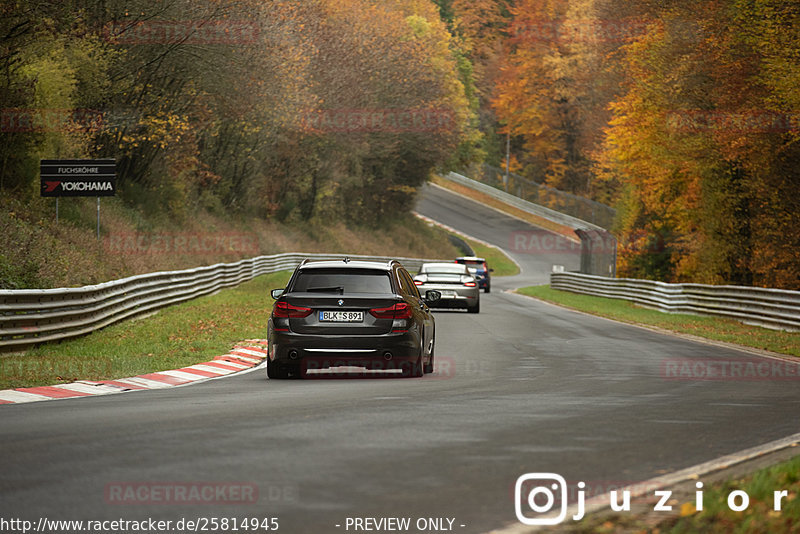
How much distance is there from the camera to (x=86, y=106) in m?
34.2

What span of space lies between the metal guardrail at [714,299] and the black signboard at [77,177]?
16656 mm

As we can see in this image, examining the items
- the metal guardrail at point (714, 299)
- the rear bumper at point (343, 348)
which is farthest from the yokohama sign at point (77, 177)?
the metal guardrail at point (714, 299)

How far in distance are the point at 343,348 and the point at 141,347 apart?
217 inches

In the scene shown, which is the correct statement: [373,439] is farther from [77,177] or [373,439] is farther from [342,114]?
[342,114]

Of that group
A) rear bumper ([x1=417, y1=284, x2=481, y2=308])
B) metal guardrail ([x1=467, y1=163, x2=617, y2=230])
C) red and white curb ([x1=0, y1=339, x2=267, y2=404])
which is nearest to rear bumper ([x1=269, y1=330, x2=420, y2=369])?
red and white curb ([x1=0, y1=339, x2=267, y2=404])

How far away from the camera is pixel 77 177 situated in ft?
86.7

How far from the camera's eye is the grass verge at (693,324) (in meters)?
22.4

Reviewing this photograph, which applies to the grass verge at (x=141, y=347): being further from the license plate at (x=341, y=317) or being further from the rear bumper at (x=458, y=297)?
the rear bumper at (x=458, y=297)

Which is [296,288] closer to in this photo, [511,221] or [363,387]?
[363,387]

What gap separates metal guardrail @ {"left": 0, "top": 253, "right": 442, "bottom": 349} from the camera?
15.7 meters

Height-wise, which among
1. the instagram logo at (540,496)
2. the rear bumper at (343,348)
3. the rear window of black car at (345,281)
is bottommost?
the instagram logo at (540,496)

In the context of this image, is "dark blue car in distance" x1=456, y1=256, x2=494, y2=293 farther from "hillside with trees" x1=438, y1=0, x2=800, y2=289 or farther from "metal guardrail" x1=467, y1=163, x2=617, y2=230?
"metal guardrail" x1=467, y1=163, x2=617, y2=230

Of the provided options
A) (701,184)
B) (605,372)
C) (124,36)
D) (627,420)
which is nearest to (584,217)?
(701,184)

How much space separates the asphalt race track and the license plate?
0.81 metres
